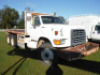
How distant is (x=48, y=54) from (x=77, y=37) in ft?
5.30

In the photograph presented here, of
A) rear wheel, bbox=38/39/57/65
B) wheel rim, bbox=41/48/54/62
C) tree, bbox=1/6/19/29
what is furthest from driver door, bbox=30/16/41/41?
tree, bbox=1/6/19/29

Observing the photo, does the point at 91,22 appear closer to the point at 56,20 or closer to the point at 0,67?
the point at 56,20

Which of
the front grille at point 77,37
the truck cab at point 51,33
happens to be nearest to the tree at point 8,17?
the truck cab at point 51,33

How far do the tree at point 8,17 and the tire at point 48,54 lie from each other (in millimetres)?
56282

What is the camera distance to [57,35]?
524cm

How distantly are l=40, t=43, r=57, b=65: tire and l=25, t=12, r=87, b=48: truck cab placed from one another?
228 millimetres

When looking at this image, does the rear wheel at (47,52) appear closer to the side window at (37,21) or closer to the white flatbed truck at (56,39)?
the white flatbed truck at (56,39)

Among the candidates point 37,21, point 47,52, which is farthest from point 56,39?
point 37,21

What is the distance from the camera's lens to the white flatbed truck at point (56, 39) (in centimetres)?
502

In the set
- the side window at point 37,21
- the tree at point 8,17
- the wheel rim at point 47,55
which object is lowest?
the wheel rim at point 47,55

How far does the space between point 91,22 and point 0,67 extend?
369 inches

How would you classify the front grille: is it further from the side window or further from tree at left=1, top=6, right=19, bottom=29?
tree at left=1, top=6, right=19, bottom=29

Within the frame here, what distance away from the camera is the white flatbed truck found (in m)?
5.02

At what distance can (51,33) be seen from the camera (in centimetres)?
543
